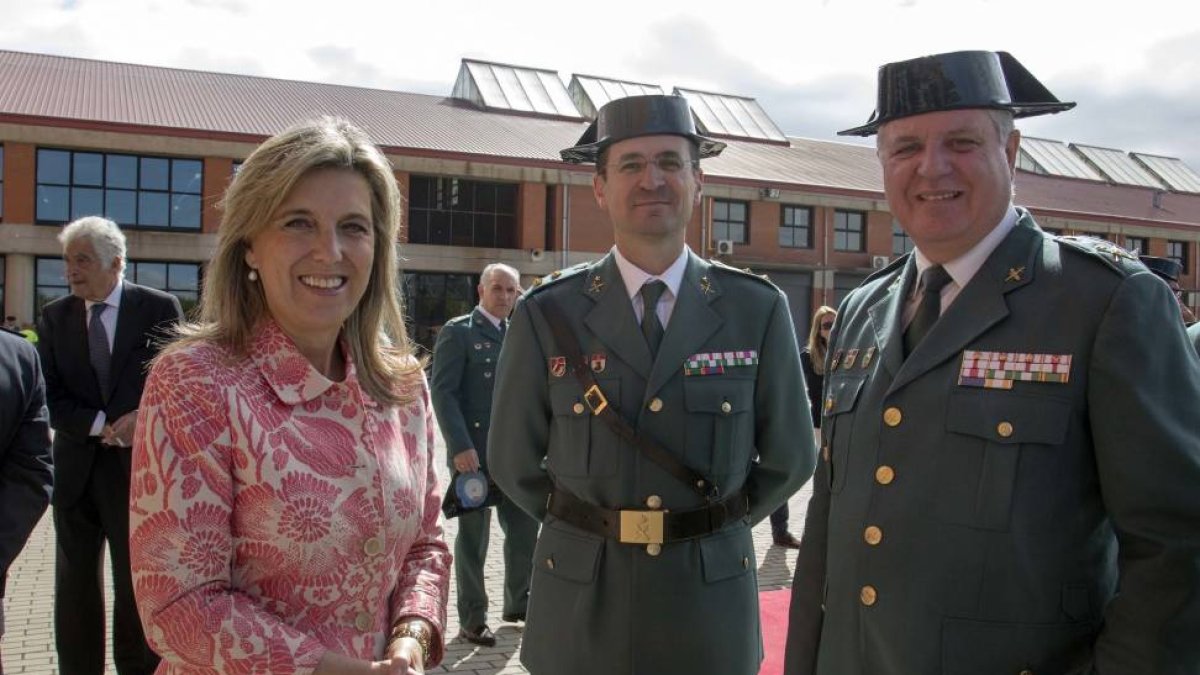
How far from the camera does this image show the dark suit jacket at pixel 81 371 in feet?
15.1

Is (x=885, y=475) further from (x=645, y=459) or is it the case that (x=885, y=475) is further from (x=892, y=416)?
(x=645, y=459)

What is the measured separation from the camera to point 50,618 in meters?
5.72

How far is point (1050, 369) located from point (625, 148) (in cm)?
171

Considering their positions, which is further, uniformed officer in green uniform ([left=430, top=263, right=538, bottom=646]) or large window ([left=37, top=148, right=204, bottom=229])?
large window ([left=37, top=148, right=204, bottom=229])

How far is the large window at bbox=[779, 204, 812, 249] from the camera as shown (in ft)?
107

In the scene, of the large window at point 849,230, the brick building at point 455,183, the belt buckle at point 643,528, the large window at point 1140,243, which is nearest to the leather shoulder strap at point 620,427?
the belt buckle at point 643,528

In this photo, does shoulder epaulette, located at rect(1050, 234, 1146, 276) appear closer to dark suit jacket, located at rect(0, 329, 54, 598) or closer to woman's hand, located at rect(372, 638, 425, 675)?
woman's hand, located at rect(372, 638, 425, 675)

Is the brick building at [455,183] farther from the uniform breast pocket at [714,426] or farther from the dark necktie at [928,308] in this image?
the dark necktie at [928,308]

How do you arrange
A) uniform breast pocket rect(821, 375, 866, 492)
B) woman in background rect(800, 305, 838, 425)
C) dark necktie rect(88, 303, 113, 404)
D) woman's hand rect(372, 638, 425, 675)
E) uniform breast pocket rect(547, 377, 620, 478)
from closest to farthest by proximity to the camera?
woman's hand rect(372, 638, 425, 675)
uniform breast pocket rect(821, 375, 866, 492)
uniform breast pocket rect(547, 377, 620, 478)
dark necktie rect(88, 303, 113, 404)
woman in background rect(800, 305, 838, 425)

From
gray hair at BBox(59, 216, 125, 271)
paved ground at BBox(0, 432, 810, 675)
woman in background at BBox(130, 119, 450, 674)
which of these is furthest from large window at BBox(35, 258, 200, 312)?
woman in background at BBox(130, 119, 450, 674)

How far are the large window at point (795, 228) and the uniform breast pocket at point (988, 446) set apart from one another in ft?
103

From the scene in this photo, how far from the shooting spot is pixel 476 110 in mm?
33594

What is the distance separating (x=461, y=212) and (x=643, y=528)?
26.7 meters

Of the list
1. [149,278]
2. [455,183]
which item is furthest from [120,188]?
[455,183]
